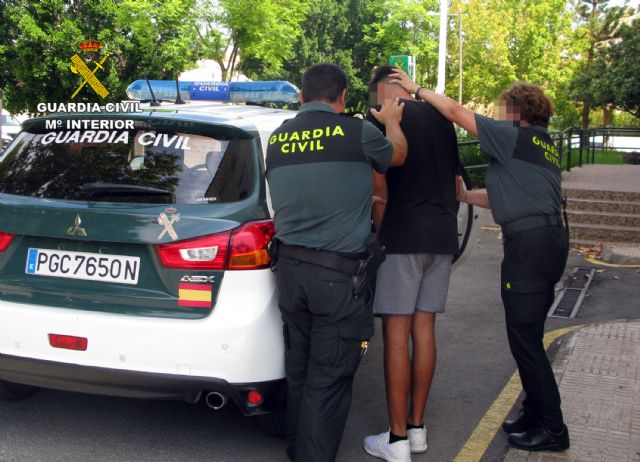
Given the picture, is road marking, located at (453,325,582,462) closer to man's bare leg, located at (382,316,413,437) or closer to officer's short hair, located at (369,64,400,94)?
man's bare leg, located at (382,316,413,437)

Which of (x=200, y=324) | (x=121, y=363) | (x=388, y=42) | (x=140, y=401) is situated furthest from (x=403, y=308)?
(x=388, y=42)

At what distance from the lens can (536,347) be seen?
3.89 m

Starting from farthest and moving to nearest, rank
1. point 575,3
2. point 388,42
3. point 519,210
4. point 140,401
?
point 575,3 < point 388,42 < point 140,401 < point 519,210

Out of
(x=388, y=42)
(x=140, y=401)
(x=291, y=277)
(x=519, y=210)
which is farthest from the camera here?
(x=388, y=42)

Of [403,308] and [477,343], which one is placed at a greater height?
[403,308]

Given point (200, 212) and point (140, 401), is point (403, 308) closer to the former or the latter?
point (200, 212)

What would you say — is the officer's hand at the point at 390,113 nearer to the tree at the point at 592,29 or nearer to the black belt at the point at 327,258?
the black belt at the point at 327,258

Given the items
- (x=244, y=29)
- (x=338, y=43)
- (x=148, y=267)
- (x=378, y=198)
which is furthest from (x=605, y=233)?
(x=338, y=43)

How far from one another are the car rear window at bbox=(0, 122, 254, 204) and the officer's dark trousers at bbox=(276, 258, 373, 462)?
55 centimetres

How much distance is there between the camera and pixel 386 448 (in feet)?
12.7

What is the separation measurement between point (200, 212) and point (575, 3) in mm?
57896

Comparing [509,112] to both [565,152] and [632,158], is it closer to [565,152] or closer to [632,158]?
[565,152]

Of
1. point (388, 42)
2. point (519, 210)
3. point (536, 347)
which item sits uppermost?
point (388, 42)

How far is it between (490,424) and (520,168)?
5.09ft
